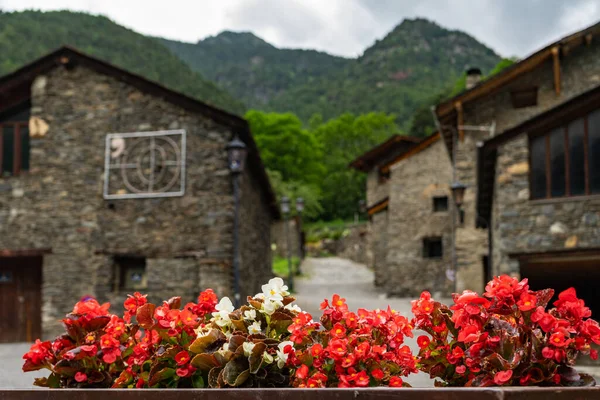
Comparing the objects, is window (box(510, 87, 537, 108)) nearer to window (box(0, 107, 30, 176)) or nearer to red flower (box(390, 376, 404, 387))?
window (box(0, 107, 30, 176))

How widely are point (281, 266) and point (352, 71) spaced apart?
74515 millimetres

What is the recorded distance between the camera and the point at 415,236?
78.5 ft

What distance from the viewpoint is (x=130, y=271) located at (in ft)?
48.2

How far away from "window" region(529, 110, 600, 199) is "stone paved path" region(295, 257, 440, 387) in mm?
5861

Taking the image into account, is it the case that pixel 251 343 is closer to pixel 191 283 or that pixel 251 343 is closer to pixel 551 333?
pixel 551 333

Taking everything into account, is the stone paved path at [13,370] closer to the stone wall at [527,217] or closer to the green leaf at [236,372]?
the green leaf at [236,372]

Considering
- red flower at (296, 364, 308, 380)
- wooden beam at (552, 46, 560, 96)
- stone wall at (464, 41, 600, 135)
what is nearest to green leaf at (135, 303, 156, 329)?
red flower at (296, 364, 308, 380)

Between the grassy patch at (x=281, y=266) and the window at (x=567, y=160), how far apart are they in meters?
18.2

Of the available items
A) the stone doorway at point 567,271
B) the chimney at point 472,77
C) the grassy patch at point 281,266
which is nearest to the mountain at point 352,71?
the grassy patch at point 281,266

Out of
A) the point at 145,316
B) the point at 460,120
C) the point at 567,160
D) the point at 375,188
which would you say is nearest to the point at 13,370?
the point at 145,316

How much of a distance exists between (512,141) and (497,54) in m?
101

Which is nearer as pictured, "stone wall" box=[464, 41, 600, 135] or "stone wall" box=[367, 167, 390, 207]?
"stone wall" box=[464, 41, 600, 135]

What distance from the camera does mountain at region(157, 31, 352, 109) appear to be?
113m

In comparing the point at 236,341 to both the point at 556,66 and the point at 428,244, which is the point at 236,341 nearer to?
the point at 556,66
